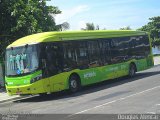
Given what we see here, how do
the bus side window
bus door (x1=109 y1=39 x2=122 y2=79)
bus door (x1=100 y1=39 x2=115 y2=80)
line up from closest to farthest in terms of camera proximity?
1. the bus side window
2. bus door (x1=100 y1=39 x2=115 y2=80)
3. bus door (x1=109 y1=39 x2=122 y2=79)

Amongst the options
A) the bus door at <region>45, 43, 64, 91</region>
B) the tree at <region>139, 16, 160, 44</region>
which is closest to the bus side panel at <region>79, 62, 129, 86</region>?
the bus door at <region>45, 43, 64, 91</region>

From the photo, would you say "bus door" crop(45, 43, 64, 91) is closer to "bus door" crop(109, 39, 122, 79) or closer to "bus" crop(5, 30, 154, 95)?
"bus" crop(5, 30, 154, 95)

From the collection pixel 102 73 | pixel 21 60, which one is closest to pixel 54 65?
pixel 21 60

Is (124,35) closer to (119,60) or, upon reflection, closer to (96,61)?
(119,60)

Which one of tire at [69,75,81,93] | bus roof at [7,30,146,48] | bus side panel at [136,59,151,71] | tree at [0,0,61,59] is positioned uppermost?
tree at [0,0,61,59]

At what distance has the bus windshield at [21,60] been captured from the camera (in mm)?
18188

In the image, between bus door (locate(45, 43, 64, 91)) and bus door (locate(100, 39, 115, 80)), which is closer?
bus door (locate(45, 43, 64, 91))

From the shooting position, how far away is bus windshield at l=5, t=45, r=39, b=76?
18.2 m

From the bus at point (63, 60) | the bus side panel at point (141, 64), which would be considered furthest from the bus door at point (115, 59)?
the bus side panel at point (141, 64)

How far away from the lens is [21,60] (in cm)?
1862

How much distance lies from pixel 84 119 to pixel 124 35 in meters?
14.3

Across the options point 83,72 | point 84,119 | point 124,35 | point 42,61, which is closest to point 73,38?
point 83,72

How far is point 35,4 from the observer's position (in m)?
29.7

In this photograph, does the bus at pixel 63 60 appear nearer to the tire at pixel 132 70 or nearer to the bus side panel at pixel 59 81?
the bus side panel at pixel 59 81
